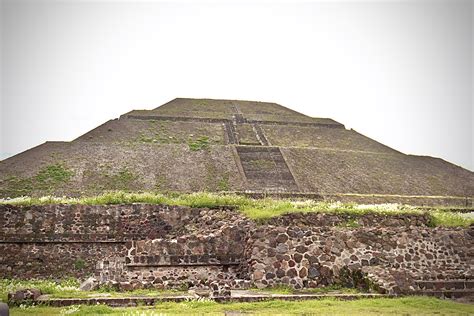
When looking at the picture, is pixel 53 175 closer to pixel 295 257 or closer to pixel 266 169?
pixel 266 169

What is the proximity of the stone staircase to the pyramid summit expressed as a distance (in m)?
0.08

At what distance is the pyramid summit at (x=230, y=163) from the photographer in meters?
40.2

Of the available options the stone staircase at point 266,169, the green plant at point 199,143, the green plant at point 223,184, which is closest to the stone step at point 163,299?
the green plant at point 223,184

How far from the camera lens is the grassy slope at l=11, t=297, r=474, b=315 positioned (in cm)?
1209

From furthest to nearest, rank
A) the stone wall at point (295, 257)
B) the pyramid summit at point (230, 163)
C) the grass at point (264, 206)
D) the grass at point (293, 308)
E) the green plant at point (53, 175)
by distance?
the pyramid summit at point (230, 163) → the green plant at point (53, 175) → the grass at point (264, 206) → the stone wall at point (295, 257) → the grass at point (293, 308)

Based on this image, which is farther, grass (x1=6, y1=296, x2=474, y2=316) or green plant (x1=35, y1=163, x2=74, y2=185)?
green plant (x1=35, y1=163, x2=74, y2=185)

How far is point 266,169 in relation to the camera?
4703cm

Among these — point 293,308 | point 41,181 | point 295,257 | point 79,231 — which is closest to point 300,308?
point 293,308

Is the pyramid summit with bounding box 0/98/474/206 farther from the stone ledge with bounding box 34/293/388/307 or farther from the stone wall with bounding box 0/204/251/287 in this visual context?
the stone ledge with bounding box 34/293/388/307

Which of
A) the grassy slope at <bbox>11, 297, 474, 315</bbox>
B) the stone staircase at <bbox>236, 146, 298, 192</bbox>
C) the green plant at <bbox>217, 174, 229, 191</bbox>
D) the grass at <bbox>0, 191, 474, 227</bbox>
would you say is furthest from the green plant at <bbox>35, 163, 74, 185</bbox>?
the grassy slope at <bbox>11, 297, 474, 315</bbox>

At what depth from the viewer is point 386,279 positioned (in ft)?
49.8

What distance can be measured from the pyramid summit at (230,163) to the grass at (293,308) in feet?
80.0

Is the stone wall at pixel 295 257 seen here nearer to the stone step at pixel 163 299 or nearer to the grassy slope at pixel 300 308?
the grassy slope at pixel 300 308

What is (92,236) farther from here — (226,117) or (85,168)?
(226,117)
